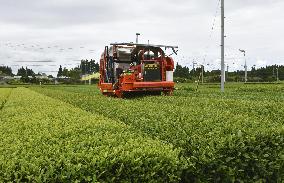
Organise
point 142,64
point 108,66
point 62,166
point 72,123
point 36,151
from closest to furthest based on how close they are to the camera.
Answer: point 62,166 < point 36,151 < point 72,123 < point 142,64 < point 108,66

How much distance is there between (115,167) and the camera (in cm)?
464

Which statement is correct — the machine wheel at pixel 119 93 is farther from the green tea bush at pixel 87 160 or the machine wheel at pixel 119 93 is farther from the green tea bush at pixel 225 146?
the green tea bush at pixel 87 160

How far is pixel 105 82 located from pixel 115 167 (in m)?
16.9

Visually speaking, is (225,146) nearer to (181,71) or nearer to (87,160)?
(87,160)

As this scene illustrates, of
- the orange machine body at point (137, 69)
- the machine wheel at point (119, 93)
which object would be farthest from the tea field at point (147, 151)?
the machine wheel at point (119, 93)

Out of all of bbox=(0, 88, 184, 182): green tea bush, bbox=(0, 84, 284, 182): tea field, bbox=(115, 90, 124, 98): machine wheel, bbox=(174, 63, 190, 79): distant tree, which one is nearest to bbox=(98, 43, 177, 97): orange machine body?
bbox=(115, 90, 124, 98): machine wheel

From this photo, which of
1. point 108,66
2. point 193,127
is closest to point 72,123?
point 193,127

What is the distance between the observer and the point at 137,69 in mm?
18781

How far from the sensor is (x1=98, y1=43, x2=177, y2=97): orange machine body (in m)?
18.3

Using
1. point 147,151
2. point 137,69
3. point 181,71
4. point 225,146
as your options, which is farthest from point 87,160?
point 181,71

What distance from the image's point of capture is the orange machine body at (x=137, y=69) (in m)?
18.3

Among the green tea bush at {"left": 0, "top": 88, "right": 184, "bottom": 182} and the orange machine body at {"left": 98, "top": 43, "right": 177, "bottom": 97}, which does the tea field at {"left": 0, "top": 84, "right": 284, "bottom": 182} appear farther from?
the orange machine body at {"left": 98, "top": 43, "right": 177, "bottom": 97}

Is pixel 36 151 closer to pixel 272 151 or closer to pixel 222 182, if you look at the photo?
pixel 222 182

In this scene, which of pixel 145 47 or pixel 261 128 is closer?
pixel 261 128
